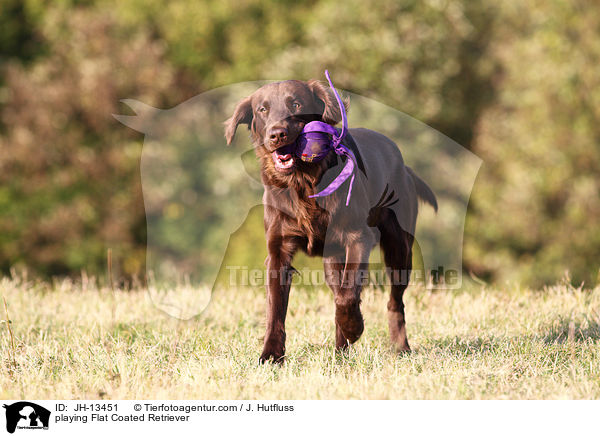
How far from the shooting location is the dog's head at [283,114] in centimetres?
375

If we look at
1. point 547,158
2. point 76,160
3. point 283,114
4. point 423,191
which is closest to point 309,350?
point 283,114

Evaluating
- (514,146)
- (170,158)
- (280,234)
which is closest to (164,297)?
(280,234)

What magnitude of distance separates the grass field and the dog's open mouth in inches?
44.1

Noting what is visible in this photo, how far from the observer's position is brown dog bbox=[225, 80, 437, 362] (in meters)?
3.80

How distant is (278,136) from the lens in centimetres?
369

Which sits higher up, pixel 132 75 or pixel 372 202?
pixel 132 75

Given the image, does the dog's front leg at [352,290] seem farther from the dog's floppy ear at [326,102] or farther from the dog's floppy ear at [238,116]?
the dog's floppy ear at [238,116]

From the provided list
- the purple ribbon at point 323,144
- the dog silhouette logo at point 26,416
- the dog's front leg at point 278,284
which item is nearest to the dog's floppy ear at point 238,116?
the purple ribbon at point 323,144

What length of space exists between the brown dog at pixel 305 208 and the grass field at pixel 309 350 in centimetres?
29

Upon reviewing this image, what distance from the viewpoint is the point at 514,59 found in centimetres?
1888

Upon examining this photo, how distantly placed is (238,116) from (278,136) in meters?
0.54

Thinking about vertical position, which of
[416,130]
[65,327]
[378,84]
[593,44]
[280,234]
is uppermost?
[593,44]

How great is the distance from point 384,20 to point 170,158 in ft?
25.1

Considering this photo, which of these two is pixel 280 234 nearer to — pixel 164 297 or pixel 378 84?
pixel 164 297
